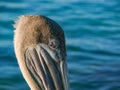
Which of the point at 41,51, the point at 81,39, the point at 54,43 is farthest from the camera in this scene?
the point at 81,39

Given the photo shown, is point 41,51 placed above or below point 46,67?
above

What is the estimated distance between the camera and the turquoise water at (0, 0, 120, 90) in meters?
11.6

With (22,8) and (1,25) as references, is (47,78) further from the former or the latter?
(22,8)

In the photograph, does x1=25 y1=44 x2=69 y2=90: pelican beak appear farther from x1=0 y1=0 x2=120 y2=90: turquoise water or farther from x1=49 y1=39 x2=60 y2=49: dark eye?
x1=0 y1=0 x2=120 y2=90: turquoise water

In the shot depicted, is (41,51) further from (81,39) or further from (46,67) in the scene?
(81,39)

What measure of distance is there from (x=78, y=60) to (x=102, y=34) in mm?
1902

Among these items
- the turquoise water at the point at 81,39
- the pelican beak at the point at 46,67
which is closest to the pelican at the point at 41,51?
the pelican beak at the point at 46,67

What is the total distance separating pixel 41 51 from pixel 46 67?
0.21 metres

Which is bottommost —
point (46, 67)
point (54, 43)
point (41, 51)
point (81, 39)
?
point (81, 39)

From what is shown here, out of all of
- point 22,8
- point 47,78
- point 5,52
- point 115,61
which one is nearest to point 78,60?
point 115,61

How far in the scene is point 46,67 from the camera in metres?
6.67

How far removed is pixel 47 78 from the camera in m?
6.65

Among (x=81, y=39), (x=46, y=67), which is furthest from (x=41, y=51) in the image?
(x=81, y=39)

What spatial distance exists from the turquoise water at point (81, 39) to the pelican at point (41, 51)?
4463mm
